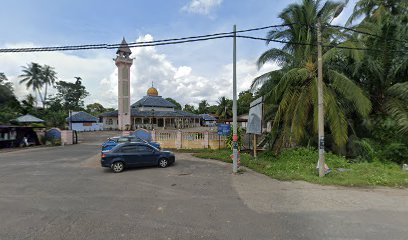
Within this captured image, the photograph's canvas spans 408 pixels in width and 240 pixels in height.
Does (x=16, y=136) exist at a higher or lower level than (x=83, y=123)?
lower

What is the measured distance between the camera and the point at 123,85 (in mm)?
42750

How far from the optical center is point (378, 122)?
1243 centimetres

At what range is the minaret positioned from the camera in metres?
42.3

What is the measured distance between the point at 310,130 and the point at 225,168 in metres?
5.64

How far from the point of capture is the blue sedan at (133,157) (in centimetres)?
1048

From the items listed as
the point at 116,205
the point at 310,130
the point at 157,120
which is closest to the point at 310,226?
the point at 116,205

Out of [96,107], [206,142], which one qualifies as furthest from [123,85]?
[96,107]

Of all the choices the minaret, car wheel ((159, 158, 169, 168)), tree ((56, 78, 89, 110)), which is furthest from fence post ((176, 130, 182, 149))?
tree ((56, 78, 89, 110))

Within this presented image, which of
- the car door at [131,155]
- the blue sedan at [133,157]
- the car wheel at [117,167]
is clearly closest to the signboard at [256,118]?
the blue sedan at [133,157]

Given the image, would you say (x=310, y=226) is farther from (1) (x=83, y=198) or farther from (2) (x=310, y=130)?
(2) (x=310, y=130)

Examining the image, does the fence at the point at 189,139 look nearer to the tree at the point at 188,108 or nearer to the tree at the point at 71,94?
the tree at the point at 71,94

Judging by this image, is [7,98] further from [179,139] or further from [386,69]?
[386,69]

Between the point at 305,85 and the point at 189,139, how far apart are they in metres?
8.77

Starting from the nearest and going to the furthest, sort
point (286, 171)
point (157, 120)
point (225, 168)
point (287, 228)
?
1. point (287, 228)
2. point (286, 171)
3. point (225, 168)
4. point (157, 120)
